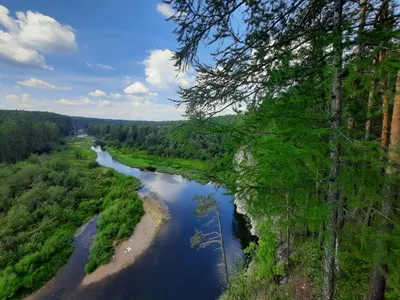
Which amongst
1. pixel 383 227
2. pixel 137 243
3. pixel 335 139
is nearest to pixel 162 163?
pixel 137 243

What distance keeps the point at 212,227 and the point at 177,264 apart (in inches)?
173

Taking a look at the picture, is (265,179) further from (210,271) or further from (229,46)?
(210,271)

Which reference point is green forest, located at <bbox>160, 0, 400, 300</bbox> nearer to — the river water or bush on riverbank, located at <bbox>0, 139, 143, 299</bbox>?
the river water

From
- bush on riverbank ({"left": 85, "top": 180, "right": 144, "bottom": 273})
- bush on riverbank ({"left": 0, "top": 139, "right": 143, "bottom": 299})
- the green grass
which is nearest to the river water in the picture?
bush on riverbank ({"left": 85, "top": 180, "right": 144, "bottom": 273})

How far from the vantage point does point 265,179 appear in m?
3.07

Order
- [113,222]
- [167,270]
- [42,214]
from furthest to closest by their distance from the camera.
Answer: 1. [42,214]
2. [113,222]
3. [167,270]

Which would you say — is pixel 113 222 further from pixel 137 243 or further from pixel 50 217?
pixel 50 217

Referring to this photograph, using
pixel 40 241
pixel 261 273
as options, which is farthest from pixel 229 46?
pixel 40 241

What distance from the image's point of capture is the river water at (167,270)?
10.5 m

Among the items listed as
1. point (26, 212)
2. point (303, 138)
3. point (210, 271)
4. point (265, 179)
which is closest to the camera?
point (303, 138)

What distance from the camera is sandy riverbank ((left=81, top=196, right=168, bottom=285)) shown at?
11.8 metres

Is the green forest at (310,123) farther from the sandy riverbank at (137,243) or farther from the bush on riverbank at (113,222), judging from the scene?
the bush on riverbank at (113,222)

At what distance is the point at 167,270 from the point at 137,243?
3.54 meters

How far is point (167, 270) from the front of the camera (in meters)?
11.9
